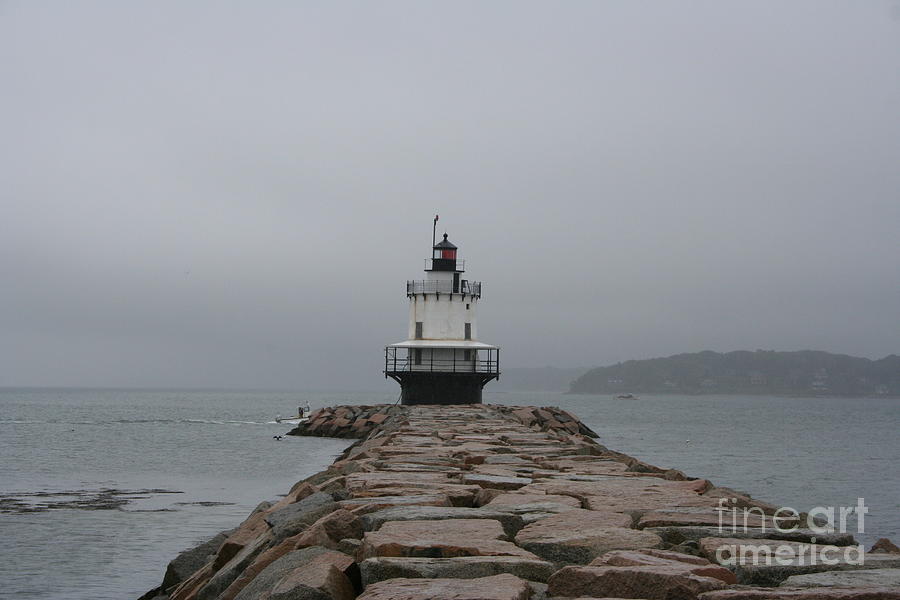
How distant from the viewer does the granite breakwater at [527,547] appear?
12.0 feet

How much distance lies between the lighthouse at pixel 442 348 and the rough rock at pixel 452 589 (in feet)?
85.5

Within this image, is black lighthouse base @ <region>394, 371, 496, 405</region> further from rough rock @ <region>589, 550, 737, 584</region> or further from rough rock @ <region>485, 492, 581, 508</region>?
rough rock @ <region>589, 550, 737, 584</region>

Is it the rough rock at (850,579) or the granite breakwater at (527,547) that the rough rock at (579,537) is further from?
the rough rock at (850,579)

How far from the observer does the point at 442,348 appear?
30.3 m

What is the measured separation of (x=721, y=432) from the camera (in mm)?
46375

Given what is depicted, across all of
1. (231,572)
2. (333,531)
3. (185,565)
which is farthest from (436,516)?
(185,565)

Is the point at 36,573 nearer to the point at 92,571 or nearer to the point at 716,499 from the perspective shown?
the point at 92,571

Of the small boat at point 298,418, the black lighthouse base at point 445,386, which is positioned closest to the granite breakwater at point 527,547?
the black lighthouse base at point 445,386

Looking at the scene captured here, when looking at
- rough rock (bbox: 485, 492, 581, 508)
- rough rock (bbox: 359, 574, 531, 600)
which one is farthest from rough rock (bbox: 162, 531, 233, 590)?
rough rock (bbox: 359, 574, 531, 600)

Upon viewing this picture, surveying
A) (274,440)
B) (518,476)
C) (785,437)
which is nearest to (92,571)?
(518,476)

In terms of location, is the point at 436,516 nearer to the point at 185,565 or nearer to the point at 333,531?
the point at 333,531

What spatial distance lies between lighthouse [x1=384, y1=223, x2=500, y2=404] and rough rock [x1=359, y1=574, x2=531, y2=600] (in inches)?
1026

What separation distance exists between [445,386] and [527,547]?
25.7m

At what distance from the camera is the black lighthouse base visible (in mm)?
30156
